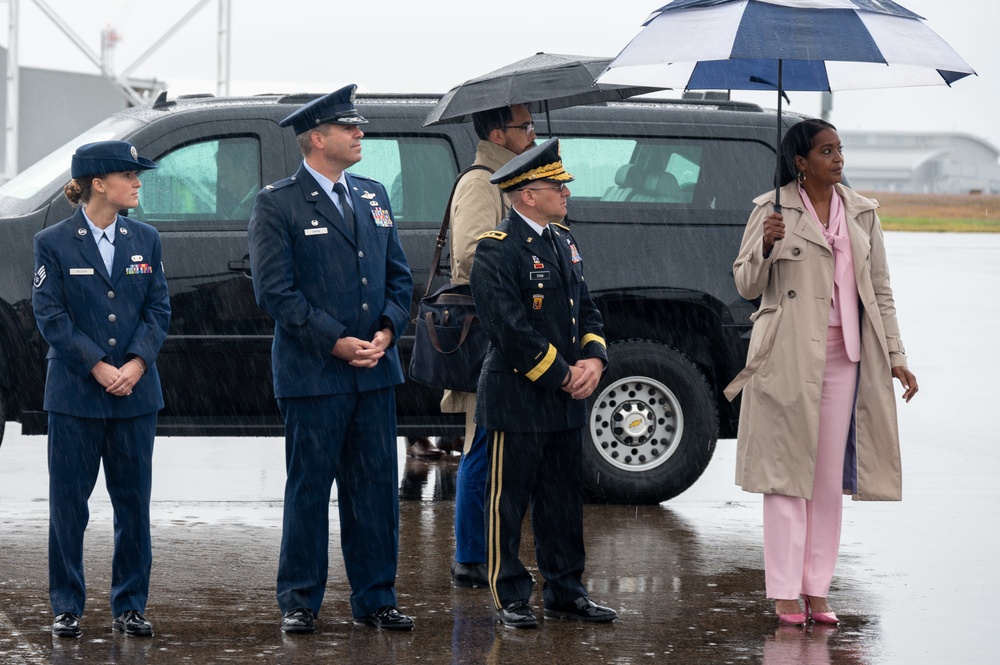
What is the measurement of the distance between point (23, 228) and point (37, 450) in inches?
106

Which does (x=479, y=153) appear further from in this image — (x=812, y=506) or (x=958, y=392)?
(x=958, y=392)

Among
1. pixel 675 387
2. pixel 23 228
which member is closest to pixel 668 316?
pixel 675 387

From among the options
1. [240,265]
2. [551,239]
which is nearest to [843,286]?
[551,239]

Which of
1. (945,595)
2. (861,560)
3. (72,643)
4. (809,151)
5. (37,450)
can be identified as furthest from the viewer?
(37,450)

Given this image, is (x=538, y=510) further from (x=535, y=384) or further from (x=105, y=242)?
(x=105, y=242)

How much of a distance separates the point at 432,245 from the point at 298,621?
2848 mm

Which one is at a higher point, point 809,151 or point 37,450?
point 809,151

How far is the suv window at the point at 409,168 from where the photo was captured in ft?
26.5

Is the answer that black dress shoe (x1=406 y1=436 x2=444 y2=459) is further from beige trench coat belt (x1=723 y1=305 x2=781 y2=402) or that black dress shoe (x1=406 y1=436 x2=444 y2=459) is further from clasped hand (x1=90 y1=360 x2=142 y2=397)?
clasped hand (x1=90 y1=360 x2=142 y2=397)

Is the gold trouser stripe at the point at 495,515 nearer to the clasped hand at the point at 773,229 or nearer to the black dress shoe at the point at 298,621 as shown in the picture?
the black dress shoe at the point at 298,621

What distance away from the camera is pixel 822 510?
5.85 m

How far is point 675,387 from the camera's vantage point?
322 inches

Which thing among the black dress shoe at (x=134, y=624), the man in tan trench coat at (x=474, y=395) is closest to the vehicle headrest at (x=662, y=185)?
the man in tan trench coat at (x=474, y=395)

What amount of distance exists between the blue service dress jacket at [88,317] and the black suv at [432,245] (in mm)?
2198
